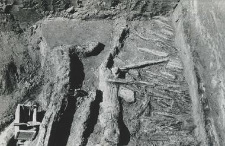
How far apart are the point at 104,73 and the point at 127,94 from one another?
429 millimetres

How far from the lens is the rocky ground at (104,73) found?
14.9 feet

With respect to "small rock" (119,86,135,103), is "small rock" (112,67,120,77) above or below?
above

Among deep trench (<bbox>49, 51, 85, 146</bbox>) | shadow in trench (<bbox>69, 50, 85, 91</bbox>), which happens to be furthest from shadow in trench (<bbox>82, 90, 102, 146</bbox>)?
shadow in trench (<bbox>69, 50, 85, 91</bbox>)

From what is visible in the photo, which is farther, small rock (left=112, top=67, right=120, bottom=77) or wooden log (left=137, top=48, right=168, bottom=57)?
wooden log (left=137, top=48, right=168, bottom=57)

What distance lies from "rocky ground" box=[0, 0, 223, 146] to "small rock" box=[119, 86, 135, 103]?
13 millimetres

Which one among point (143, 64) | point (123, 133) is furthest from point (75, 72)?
point (123, 133)

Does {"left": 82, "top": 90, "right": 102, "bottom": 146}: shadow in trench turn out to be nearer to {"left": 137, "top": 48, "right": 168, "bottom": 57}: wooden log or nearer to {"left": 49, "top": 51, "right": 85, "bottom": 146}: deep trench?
{"left": 49, "top": 51, "right": 85, "bottom": 146}: deep trench

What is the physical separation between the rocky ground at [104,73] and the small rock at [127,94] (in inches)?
0.5

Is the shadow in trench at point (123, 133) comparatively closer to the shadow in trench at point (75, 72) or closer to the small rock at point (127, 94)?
the small rock at point (127, 94)

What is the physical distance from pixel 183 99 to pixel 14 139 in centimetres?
229

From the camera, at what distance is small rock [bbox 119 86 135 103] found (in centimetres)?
483

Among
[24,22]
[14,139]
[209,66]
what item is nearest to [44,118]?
[14,139]

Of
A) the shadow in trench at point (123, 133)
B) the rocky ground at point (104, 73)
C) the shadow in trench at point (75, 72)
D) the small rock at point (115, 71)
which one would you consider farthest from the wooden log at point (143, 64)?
the shadow in trench at point (123, 133)

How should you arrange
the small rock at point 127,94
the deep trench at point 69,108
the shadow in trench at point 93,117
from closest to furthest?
the deep trench at point 69,108 < the shadow in trench at point 93,117 < the small rock at point 127,94
